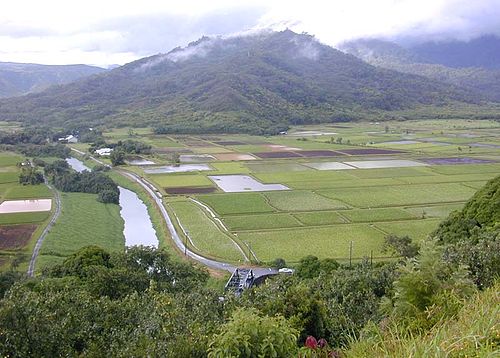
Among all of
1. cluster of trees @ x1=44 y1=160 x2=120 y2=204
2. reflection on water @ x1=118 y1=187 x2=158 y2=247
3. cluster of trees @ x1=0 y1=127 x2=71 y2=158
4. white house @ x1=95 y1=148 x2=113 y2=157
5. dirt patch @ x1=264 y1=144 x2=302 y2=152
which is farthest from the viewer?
dirt patch @ x1=264 y1=144 x2=302 y2=152

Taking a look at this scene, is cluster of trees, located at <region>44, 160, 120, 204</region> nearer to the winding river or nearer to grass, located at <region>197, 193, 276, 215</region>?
the winding river

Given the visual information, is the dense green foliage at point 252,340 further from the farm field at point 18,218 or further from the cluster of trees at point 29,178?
the cluster of trees at point 29,178

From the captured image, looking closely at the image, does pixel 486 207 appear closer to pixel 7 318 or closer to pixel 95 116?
pixel 7 318

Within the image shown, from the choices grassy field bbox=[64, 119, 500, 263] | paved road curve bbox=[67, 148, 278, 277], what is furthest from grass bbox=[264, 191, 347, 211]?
paved road curve bbox=[67, 148, 278, 277]

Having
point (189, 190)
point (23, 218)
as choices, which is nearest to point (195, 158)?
point (189, 190)

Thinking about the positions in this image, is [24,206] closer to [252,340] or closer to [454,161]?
[252,340]

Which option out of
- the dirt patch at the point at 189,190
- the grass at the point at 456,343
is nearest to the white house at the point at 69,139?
the dirt patch at the point at 189,190
